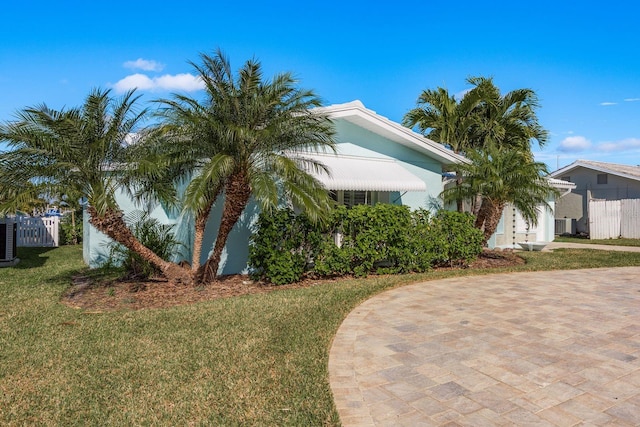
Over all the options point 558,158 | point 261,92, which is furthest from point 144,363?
point 558,158

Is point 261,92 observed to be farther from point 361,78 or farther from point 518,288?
point 361,78

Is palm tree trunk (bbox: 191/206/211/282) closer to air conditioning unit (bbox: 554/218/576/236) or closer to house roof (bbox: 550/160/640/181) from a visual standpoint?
air conditioning unit (bbox: 554/218/576/236)

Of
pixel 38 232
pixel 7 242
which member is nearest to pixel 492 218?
pixel 7 242

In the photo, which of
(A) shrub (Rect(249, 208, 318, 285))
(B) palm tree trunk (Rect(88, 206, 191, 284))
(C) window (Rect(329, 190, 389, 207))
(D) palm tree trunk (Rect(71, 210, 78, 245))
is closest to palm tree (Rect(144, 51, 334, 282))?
(A) shrub (Rect(249, 208, 318, 285))

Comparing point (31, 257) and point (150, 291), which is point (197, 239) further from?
point (31, 257)

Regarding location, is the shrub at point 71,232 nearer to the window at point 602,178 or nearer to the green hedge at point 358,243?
the green hedge at point 358,243

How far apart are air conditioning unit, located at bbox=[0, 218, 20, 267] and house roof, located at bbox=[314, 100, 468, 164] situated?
14951mm

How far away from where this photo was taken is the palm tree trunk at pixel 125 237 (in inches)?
461

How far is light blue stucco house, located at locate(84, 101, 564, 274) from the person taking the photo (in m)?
15.0

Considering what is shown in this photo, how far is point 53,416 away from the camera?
507 centimetres

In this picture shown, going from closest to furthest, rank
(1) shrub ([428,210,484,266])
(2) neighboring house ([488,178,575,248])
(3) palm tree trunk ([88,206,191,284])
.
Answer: (3) palm tree trunk ([88,206,191,284])
(1) shrub ([428,210,484,266])
(2) neighboring house ([488,178,575,248])

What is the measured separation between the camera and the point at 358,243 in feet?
48.0

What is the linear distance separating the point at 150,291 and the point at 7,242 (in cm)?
1076

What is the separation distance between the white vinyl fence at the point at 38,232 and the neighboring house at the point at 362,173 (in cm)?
880
